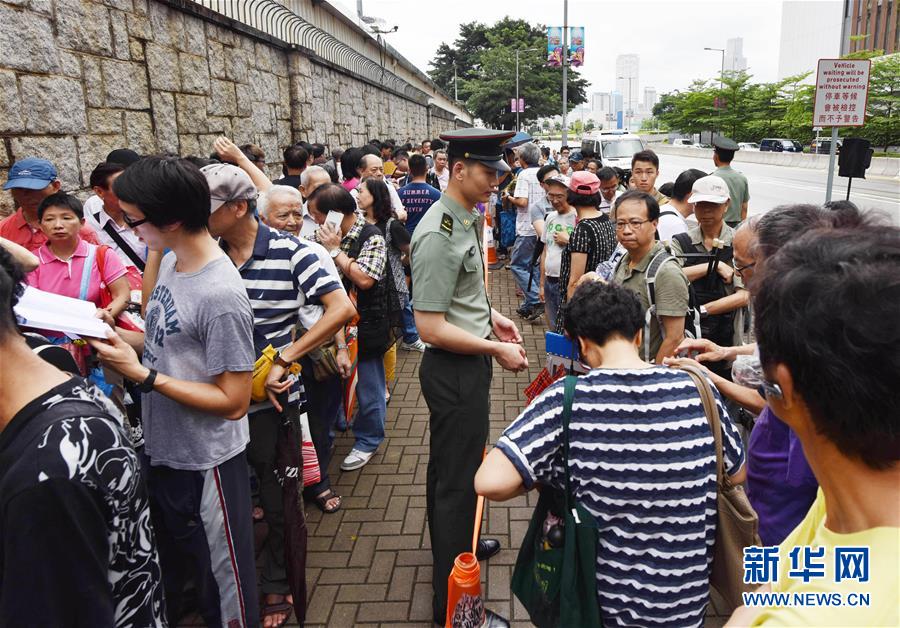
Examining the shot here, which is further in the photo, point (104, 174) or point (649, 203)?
point (104, 174)

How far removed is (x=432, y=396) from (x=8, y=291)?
1.63m

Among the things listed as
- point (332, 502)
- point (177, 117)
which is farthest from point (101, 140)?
point (332, 502)

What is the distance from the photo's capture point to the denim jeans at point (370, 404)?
429 cm

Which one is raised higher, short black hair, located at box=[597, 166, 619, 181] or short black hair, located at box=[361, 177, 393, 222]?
short black hair, located at box=[597, 166, 619, 181]

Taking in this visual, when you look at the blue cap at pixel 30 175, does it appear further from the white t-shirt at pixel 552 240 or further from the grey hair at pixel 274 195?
the white t-shirt at pixel 552 240

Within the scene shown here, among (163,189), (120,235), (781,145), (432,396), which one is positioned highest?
(781,145)

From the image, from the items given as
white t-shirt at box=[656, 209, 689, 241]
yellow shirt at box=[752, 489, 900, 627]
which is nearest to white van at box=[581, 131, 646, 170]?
white t-shirt at box=[656, 209, 689, 241]

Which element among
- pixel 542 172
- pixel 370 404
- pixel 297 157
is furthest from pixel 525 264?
pixel 370 404

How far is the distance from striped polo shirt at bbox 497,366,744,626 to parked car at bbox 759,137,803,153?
43087 mm

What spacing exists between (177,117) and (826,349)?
6330mm

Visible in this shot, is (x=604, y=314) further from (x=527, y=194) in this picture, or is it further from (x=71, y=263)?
(x=527, y=194)

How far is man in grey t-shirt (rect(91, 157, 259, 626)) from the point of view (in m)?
2.02

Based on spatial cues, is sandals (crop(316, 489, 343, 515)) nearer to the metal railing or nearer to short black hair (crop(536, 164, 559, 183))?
short black hair (crop(536, 164, 559, 183))

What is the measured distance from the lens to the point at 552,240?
5.86 meters
